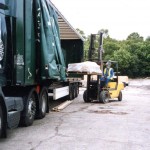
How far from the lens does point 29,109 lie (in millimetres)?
11227

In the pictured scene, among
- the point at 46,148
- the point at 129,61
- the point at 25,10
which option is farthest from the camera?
the point at 129,61

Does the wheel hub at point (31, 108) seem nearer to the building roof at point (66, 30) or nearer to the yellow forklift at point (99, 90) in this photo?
the yellow forklift at point (99, 90)

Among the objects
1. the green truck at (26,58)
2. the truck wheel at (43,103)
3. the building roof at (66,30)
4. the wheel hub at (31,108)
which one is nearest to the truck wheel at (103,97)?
the building roof at (66,30)

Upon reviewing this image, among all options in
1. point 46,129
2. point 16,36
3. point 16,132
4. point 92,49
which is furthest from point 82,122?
point 92,49

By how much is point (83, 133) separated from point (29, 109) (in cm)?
218

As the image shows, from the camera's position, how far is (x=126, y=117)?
13008mm

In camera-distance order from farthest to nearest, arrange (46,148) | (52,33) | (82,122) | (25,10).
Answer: (52,33) < (82,122) < (25,10) < (46,148)

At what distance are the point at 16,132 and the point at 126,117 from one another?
14.5ft

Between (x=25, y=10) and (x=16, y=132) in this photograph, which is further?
(x=25, y=10)

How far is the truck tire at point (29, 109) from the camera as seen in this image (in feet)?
35.3

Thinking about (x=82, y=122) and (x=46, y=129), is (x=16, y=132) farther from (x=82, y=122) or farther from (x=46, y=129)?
(x=82, y=122)

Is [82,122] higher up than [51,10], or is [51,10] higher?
[51,10]

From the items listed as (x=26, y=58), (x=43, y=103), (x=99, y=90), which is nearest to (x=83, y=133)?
(x=26, y=58)

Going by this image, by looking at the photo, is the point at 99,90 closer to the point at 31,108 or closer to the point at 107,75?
the point at 107,75
